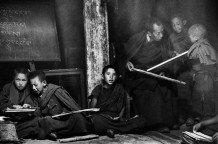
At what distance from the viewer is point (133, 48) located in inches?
287

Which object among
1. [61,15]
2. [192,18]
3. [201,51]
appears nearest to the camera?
[201,51]

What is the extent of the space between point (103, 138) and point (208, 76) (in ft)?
9.23

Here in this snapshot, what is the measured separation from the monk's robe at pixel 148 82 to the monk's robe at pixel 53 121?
1384mm

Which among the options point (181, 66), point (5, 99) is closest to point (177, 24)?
point (181, 66)

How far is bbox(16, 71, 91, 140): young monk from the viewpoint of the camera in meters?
6.09

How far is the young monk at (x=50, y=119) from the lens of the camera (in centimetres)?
609

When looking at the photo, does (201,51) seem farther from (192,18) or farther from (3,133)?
(3,133)

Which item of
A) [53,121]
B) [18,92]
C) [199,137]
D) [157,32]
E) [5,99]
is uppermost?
[157,32]

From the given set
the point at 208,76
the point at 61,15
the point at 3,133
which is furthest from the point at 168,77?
the point at 3,133

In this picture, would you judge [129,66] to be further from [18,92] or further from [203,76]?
[18,92]

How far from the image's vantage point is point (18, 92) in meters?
6.68

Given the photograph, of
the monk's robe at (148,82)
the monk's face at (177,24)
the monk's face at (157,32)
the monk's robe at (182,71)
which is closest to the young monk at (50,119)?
the monk's robe at (148,82)

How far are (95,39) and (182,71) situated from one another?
220 cm

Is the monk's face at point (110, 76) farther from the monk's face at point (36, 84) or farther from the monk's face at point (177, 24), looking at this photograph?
the monk's face at point (177, 24)
